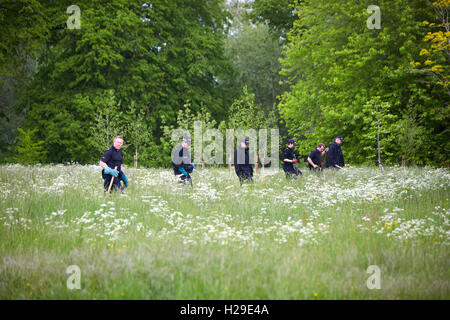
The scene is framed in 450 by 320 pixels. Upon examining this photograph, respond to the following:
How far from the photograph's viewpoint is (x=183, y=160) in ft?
35.4

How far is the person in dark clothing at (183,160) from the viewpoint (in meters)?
10.5

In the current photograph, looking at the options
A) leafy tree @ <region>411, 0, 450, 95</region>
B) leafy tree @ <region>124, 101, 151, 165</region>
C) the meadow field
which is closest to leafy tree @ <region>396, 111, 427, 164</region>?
leafy tree @ <region>411, 0, 450, 95</region>

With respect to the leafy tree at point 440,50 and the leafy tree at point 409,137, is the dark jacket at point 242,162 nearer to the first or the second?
the leafy tree at point 440,50

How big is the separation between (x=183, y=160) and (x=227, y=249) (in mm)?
5537

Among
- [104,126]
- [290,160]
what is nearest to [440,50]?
[290,160]

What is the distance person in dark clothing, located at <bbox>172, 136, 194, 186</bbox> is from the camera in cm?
1053

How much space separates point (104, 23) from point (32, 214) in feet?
62.7

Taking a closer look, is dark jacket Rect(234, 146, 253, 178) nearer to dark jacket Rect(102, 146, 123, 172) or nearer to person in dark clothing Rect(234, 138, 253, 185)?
person in dark clothing Rect(234, 138, 253, 185)

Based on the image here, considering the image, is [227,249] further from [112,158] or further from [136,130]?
[136,130]

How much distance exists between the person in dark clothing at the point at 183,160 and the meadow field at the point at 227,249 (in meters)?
1.50

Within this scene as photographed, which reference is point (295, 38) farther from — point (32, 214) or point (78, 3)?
point (32, 214)

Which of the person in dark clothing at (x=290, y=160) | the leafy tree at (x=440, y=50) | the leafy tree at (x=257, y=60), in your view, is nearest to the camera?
the person in dark clothing at (x=290, y=160)

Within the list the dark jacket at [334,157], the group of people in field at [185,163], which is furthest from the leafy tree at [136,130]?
the dark jacket at [334,157]

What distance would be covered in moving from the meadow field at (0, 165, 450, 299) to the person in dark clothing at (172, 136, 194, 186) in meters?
1.50
